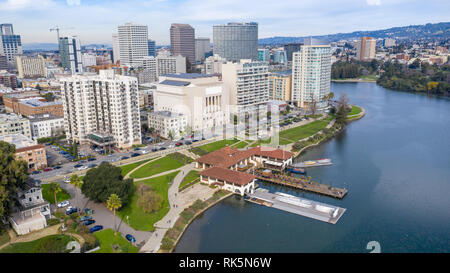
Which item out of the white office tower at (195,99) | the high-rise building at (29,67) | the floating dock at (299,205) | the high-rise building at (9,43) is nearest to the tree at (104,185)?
the floating dock at (299,205)

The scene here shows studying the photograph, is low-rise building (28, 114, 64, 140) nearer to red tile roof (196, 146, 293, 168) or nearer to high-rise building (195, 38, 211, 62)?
red tile roof (196, 146, 293, 168)

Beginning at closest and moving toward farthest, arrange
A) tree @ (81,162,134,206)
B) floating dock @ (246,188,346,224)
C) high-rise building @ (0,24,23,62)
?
tree @ (81,162,134,206)
floating dock @ (246,188,346,224)
high-rise building @ (0,24,23,62)

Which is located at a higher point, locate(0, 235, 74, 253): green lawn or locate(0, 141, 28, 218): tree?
locate(0, 141, 28, 218): tree

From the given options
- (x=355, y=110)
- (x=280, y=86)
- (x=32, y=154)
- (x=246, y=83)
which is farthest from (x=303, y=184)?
(x=280, y=86)

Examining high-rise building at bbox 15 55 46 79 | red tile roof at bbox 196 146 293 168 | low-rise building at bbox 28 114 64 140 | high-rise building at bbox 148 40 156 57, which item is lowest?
red tile roof at bbox 196 146 293 168

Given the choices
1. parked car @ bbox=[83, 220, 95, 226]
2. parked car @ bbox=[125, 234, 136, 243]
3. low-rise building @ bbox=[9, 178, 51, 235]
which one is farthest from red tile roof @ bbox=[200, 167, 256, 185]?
low-rise building @ bbox=[9, 178, 51, 235]

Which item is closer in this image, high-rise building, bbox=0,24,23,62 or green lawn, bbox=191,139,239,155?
green lawn, bbox=191,139,239,155

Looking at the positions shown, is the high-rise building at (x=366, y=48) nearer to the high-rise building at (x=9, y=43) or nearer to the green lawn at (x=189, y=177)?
the green lawn at (x=189, y=177)
